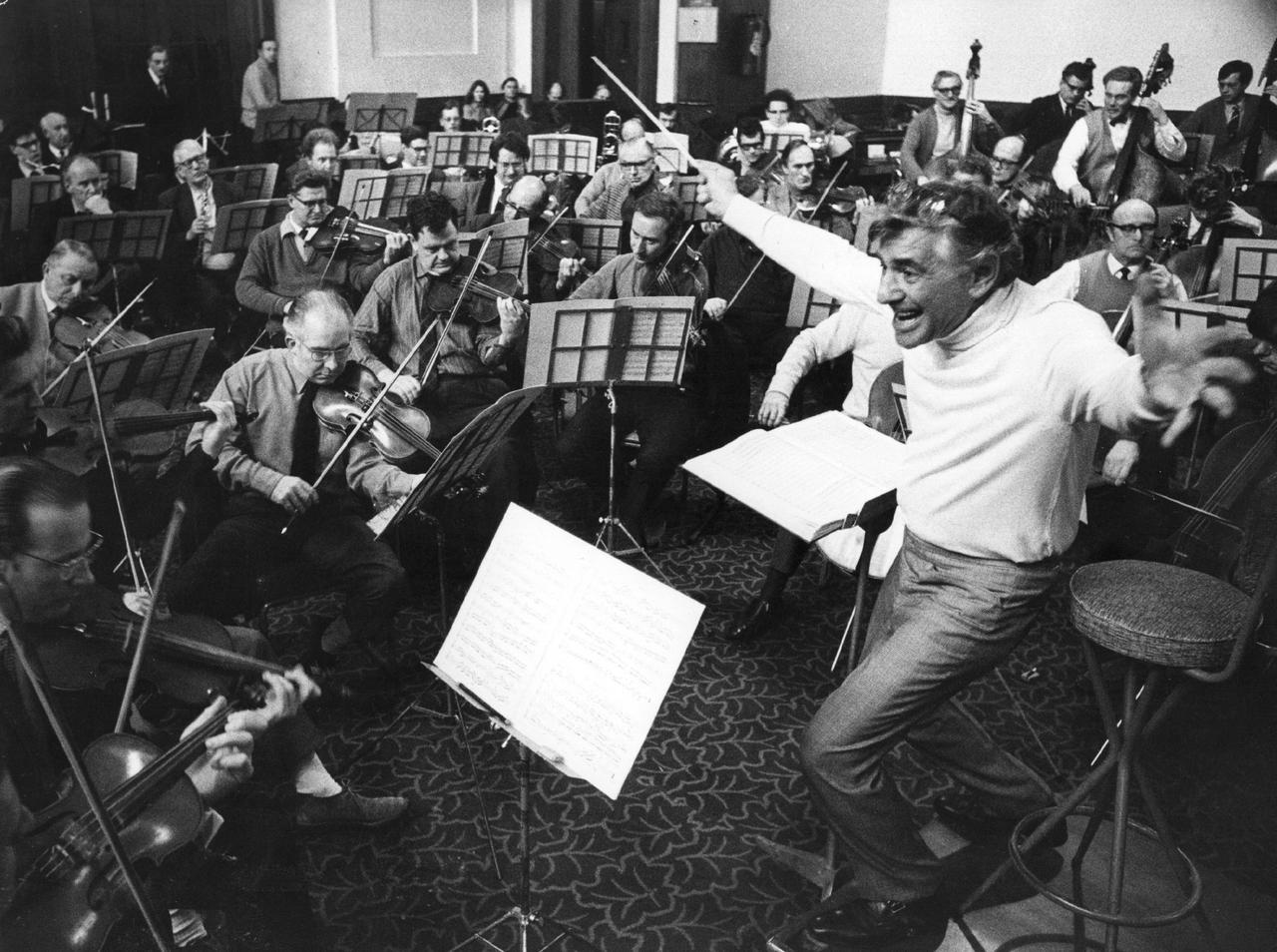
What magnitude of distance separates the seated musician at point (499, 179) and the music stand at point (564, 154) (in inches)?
14.3

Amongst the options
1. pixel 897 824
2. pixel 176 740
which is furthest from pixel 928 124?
pixel 176 740

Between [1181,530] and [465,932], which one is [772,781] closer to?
[465,932]

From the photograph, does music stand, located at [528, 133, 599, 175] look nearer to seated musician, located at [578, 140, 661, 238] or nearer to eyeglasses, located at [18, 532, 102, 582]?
seated musician, located at [578, 140, 661, 238]

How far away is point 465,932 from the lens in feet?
8.03

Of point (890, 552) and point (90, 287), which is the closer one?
point (90, 287)

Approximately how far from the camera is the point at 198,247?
5.08 metres

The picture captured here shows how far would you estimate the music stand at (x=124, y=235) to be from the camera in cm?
297

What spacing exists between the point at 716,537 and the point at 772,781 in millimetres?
1626

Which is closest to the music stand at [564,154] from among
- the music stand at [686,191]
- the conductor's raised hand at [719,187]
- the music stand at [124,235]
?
the music stand at [686,191]

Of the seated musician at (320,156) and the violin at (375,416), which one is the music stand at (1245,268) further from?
the seated musician at (320,156)

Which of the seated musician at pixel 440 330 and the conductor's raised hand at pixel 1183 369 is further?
the seated musician at pixel 440 330

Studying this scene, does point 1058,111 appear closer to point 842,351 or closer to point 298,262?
point 842,351

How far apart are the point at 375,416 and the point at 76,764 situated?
195 centimetres

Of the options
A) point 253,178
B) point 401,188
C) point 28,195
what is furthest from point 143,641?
point 401,188
